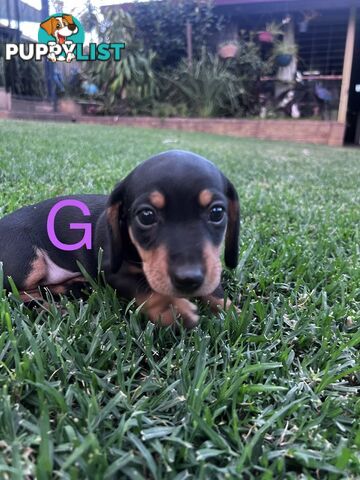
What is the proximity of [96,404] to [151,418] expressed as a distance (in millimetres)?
192

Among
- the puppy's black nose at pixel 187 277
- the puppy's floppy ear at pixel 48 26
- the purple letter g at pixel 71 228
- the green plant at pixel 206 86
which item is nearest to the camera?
the puppy's black nose at pixel 187 277

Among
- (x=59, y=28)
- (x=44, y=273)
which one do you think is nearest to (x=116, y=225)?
(x=44, y=273)

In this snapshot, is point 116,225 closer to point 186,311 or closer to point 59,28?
point 186,311

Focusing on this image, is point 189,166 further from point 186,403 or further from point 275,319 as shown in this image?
point 186,403

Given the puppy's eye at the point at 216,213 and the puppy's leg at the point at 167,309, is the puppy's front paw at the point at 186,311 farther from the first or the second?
the puppy's eye at the point at 216,213

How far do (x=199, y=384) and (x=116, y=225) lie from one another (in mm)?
1072

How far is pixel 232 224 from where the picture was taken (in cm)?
261

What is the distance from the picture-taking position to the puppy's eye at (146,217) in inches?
86.6

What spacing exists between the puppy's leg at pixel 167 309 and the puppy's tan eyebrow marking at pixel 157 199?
468 mm

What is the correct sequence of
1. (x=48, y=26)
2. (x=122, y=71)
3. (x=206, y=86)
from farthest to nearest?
1. (x=122, y=71)
2. (x=206, y=86)
3. (x=48, y=26)

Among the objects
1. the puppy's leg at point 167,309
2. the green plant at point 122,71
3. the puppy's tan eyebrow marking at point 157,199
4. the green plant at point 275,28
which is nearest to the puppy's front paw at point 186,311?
the puppy's leg at point 167,309

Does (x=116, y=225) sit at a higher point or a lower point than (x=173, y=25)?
lower

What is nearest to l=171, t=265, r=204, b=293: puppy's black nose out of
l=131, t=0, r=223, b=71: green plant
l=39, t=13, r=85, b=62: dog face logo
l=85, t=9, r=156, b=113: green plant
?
l=39, t=13, r=85, b=62: dog face logo

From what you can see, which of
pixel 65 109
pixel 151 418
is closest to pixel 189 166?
pixel 151 418
